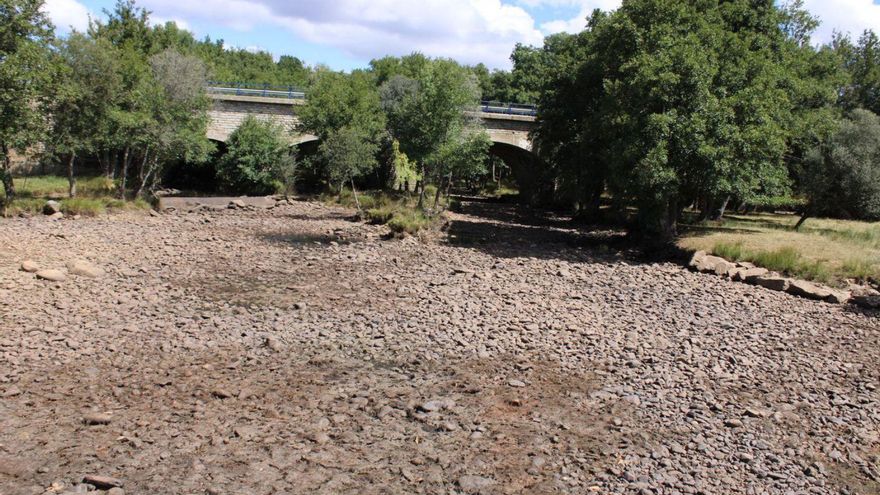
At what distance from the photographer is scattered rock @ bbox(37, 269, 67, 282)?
56.1 ft

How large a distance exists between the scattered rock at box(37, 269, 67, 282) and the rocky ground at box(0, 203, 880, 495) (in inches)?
12.6

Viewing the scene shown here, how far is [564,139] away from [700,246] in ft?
45.4

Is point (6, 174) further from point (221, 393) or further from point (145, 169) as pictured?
point (221, 393)

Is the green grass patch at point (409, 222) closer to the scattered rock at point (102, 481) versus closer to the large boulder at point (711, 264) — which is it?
the large boulder at point (711, 264)

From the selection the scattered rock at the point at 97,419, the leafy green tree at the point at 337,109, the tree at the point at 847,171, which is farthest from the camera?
the leafy green tree at the point at 337,109

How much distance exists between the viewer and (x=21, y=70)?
A: 2491 cm

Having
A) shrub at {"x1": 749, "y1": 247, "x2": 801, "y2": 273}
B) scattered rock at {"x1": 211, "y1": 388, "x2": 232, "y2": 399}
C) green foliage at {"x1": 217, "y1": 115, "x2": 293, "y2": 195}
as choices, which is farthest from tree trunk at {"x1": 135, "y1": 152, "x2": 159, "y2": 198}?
shrub at {"x1": 749, "y1": 247, "x2": 801, "y2": 273}

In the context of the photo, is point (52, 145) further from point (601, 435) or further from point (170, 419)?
point (601, 435)

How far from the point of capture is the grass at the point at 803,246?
2111 centimetres

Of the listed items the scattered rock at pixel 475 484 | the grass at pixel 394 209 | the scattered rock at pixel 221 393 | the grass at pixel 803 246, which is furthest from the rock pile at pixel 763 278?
the scattered rock at pixel 221 393

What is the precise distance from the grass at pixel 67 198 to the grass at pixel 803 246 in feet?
89.4

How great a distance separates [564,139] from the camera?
37.6m

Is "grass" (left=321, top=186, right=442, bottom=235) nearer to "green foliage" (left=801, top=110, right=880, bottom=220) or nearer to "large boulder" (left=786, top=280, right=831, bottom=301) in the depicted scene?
"large boulder" (left=786, top=280, right=831, bottom=301)

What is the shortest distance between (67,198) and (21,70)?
897 centimetres
